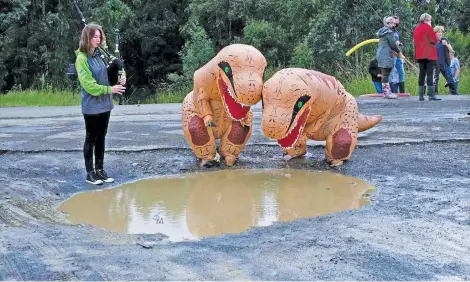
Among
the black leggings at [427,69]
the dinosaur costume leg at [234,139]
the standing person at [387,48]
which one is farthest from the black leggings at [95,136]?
the black leggings at [427,69]

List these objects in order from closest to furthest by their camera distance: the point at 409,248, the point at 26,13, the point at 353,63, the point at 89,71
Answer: the point at 409,248 → the point at 89,71 → the point at 353,63 → the point at 26,13

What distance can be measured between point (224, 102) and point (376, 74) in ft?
32.5

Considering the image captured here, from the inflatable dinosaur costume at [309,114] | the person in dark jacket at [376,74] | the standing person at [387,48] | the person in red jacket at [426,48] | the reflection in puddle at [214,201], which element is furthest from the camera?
the person in dark jacket at [376,74]

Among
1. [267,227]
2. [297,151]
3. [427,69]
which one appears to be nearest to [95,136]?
[297,151]

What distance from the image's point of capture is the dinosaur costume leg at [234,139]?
767cm

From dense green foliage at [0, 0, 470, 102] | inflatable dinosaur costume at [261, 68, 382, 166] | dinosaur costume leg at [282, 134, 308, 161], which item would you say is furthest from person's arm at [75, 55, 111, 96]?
dense green foliage at [0, 0, 470, 102]

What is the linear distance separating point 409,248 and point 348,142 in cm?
343

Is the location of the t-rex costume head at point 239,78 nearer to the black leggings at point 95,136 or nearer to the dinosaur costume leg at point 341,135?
the dinosaur costume leg at point 341,135

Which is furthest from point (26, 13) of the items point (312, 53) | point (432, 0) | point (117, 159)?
point (117, 159)

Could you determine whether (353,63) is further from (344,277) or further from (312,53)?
(344,277)

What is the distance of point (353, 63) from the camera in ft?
74.2

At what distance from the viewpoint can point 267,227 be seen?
507 cm

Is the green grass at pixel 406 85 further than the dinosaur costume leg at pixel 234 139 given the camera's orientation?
Yes

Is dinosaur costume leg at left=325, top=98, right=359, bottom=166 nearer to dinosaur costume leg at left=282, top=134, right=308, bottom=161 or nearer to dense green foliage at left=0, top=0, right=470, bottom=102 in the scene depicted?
dinosaur costume leg at left=282, top=134, right=308, bottom=161
